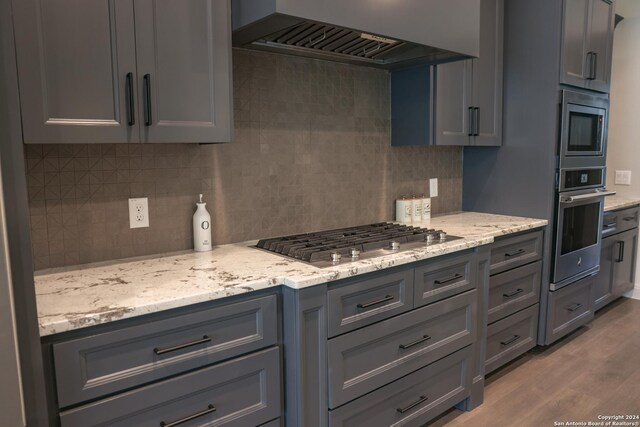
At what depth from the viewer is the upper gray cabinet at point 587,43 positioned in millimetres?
2859

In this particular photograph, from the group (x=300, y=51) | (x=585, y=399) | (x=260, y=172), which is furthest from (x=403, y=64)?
(x=585, y=399)

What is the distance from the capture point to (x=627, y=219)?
153 inches

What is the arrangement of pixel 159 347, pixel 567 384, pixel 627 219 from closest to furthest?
pixel 159 347 → pixel 567 384 → pixel 627 219

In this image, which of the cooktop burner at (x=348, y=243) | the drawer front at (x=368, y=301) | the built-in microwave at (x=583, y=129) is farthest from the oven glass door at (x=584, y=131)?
the drawer front at (x=368, y=301)

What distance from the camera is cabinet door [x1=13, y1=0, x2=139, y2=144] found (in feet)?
4.49

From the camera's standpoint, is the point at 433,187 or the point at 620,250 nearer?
the point at 433,187

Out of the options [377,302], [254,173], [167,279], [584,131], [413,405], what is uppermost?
[584,131]

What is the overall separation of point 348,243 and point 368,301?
0.33 m

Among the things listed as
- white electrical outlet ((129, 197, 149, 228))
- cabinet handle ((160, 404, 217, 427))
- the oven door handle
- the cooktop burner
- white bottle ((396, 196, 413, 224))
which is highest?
white electrical outlet ((129, 197, 149, 228))

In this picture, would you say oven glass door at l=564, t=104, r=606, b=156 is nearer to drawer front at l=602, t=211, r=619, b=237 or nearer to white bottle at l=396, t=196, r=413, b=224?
drawer front at l=602, t=211, r=619, b=237

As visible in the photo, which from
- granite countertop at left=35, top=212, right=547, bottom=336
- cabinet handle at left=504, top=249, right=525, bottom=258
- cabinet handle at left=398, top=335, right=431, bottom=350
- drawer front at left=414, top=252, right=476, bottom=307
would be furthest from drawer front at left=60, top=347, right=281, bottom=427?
cabinet handle at left=504, top=249, right=525, bottom=258

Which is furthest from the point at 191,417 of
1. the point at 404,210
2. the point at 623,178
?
the point at 623,178

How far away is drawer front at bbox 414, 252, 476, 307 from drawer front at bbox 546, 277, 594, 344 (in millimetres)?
1076

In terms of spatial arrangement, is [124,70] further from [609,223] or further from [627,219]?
[627,219]
